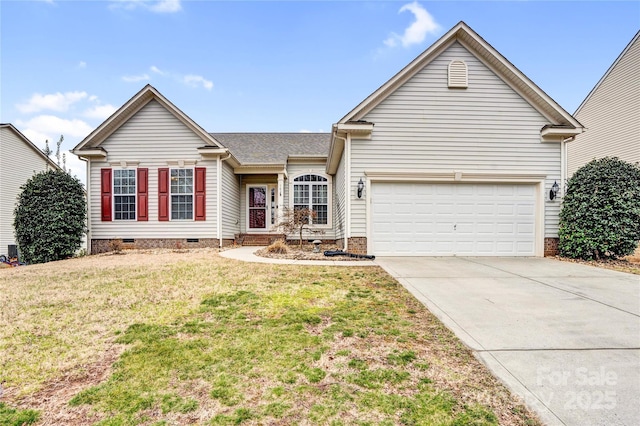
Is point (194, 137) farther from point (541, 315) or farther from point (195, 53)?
point (541, 315)

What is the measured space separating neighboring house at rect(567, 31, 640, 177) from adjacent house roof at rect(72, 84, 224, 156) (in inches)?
586

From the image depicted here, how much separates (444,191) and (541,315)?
5.94m

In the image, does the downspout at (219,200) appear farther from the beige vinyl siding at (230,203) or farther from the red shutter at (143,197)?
the red shutter at (143,197)

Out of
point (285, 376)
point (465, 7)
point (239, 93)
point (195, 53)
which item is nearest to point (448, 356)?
point (285, 376)

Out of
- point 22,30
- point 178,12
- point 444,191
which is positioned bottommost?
point 444,191

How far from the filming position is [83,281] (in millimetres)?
6164

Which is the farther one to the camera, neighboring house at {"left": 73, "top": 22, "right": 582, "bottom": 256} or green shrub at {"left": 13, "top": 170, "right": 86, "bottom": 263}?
green shrub at {"left": 13, "top": 170, "right": 86, "bottom": 263}

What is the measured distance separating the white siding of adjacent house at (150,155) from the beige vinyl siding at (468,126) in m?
7.52

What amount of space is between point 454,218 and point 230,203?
883 centimetres

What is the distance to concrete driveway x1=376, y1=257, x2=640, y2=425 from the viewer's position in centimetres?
223

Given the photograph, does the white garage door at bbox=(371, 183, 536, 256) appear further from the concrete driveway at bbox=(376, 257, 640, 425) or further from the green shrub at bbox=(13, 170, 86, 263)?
the green shrub at bbox=(13, 170, 86, 263)

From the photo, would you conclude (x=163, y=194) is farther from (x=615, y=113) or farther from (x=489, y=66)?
(x=615, y=113)

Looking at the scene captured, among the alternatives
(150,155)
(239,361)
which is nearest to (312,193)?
(150,155)

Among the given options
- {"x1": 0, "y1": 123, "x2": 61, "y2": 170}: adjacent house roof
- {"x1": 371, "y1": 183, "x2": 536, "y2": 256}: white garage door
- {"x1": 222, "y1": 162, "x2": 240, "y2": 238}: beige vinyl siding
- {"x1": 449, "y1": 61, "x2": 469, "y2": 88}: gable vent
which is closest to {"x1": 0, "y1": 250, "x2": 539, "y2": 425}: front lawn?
{"x1": 371, "y1": 183, "x2": 536, "y2": 256}: white garage door
